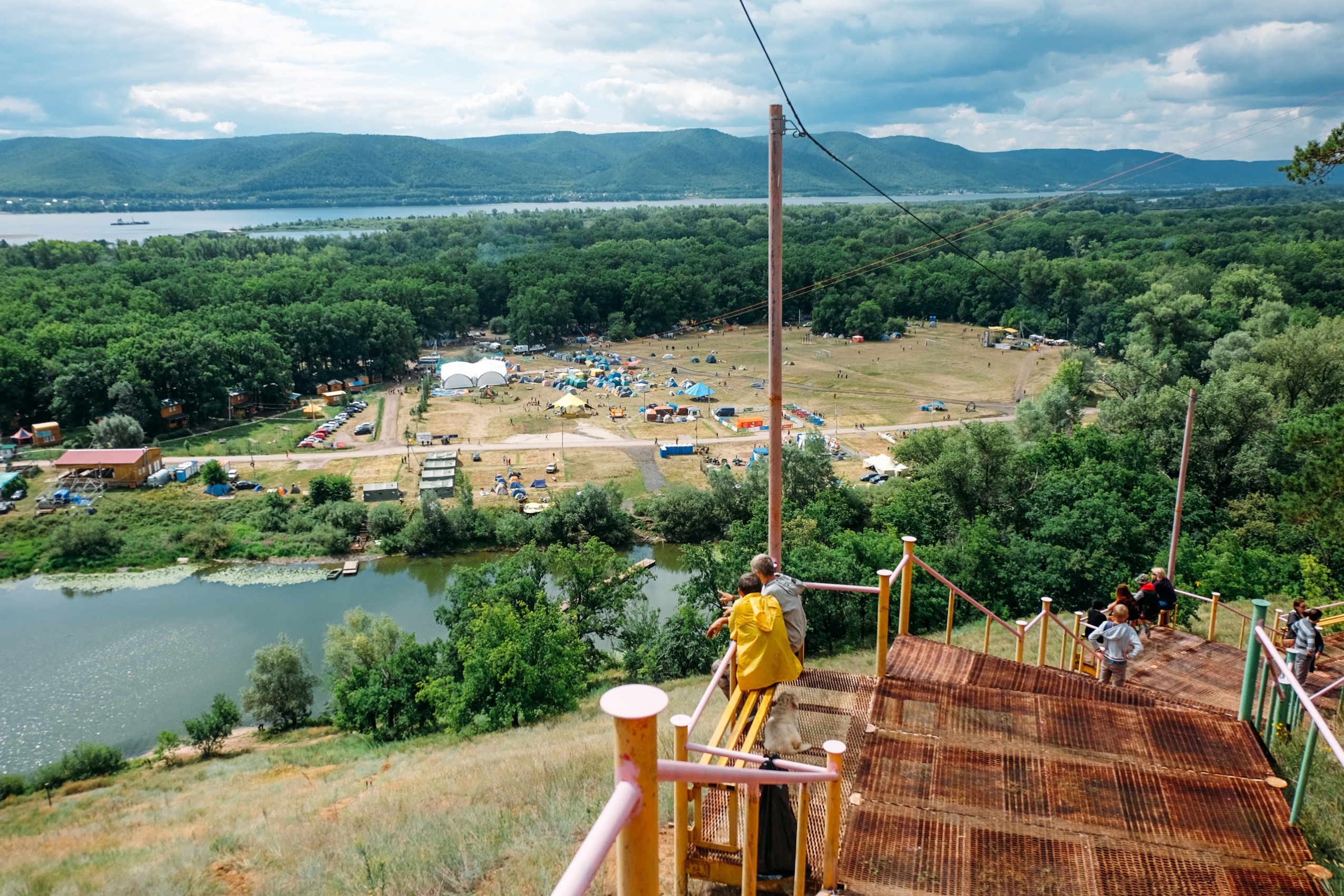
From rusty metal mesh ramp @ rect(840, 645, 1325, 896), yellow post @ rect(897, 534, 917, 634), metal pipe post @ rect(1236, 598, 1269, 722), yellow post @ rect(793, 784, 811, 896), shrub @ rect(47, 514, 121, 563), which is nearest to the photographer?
yellow post @ rect(793, 784, 811, 896)

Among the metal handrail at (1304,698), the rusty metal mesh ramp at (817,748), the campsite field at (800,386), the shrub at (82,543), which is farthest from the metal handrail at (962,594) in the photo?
the campsite field at (800,386)

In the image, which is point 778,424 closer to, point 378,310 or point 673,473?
point 673,473

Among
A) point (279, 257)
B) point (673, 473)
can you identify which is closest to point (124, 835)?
point (673, 473)

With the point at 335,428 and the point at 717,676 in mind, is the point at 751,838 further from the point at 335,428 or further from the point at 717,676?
the point at 335,428

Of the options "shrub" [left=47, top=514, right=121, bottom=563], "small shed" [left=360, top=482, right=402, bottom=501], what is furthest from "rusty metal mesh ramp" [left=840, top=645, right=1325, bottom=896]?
"shrub" [left=47, top=514, right=121, bottom=563]

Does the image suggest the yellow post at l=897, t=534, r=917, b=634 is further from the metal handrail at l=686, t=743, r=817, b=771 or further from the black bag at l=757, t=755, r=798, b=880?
the metal handrail at l=686, t=743, r=817, b=771

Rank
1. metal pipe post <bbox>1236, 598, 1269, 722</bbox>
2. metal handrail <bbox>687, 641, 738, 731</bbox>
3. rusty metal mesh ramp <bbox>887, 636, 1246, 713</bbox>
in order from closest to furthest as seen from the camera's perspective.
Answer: metal handrail <bbox>687, 641, 738, 731</bbox>
metal pipe post <bbox>1236, 598, 1269, 722</bbox>
rusty metal mesh ramp <bbox>887, 636, 1246, 713</bbox>

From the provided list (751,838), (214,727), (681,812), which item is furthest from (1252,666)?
(214,727)
